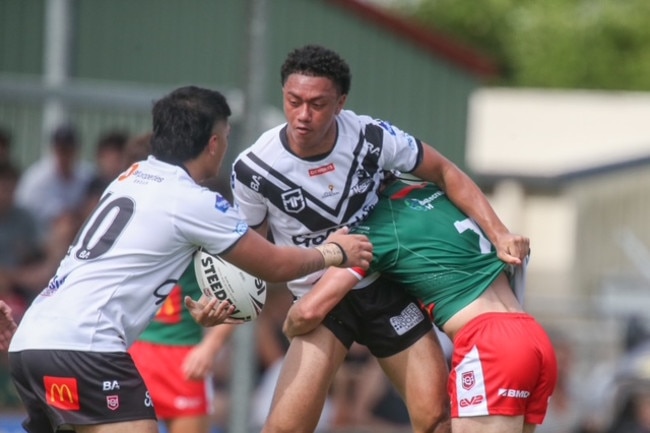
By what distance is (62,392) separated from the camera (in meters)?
5.98

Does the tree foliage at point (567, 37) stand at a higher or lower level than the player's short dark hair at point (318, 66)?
lower

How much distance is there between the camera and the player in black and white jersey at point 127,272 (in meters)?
5.96

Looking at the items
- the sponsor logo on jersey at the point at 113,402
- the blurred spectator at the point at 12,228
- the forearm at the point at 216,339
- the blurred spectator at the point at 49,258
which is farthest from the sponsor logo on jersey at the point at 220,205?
the blurred spectator at the point at 12,228

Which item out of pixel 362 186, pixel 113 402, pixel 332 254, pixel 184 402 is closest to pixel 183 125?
pixel 332 254

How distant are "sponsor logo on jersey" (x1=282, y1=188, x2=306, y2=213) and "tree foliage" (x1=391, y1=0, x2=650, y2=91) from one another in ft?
115

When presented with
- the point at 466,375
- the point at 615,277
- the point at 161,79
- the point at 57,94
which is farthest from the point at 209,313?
the point at 615,277

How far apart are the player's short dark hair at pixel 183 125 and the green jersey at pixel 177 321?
2346mm

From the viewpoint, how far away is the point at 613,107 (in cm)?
3441

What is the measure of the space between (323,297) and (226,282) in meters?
0.53

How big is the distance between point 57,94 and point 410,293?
21.8 feet

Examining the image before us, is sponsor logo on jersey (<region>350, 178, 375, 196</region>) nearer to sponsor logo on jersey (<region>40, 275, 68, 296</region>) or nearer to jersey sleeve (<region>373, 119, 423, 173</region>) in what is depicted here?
jersey sleeve (<region>373, 119, 423, 173</region>)

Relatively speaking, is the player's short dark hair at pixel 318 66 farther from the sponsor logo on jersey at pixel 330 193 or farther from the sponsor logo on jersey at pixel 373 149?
the sponsor logo on jersey at pixel 330 193

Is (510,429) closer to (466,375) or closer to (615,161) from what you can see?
(466,375)

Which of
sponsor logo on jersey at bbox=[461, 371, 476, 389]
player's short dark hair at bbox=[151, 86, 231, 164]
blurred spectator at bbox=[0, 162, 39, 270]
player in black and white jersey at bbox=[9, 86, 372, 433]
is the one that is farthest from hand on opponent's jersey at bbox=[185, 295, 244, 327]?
blurred spectator at bbox=[0, 162, 39, 270]
